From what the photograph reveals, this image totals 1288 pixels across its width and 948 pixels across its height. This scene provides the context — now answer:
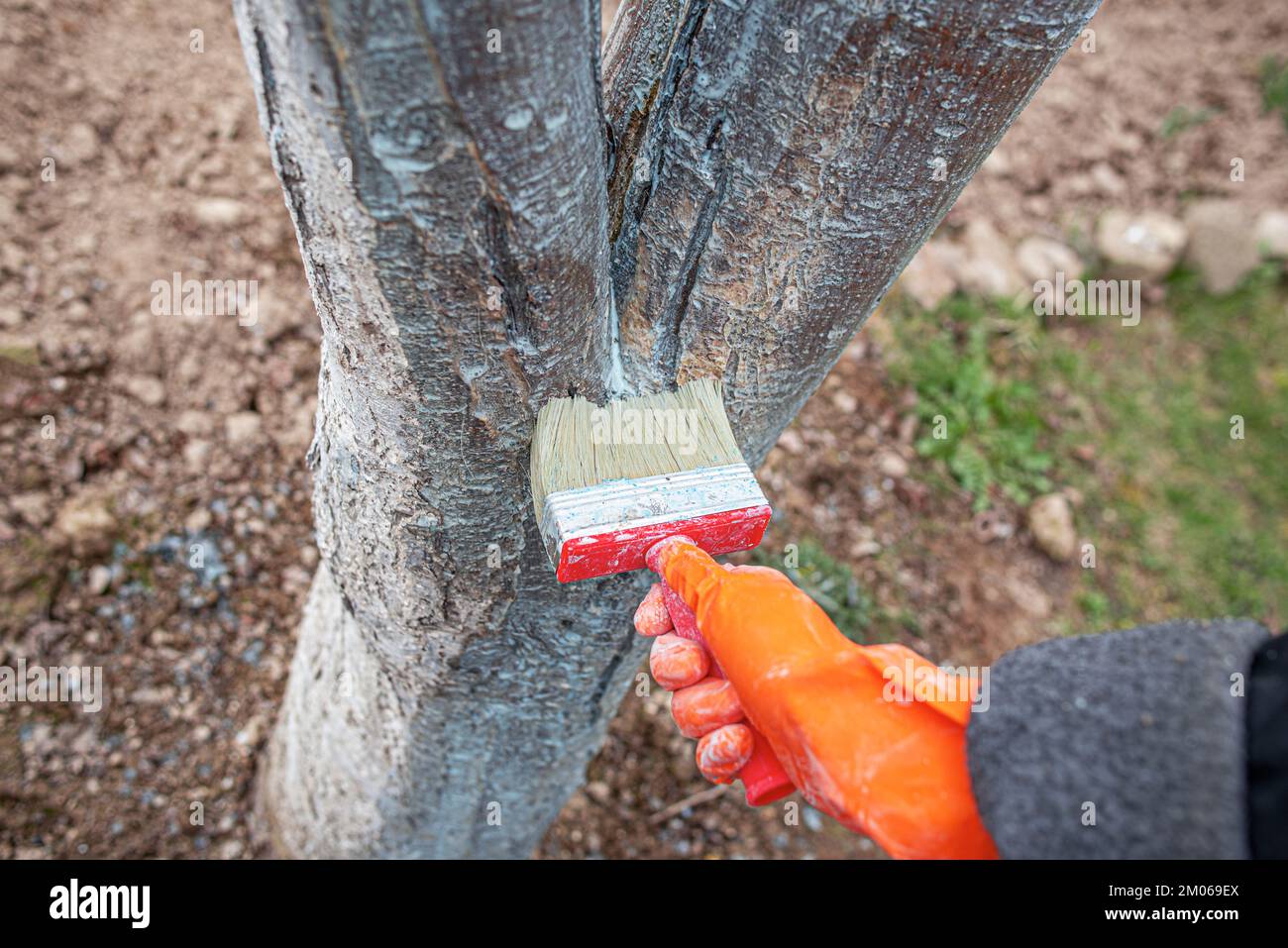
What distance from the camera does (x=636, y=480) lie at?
126 cm

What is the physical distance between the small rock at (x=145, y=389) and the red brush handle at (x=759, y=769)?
92.3 inches

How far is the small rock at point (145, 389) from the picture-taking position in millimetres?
2785

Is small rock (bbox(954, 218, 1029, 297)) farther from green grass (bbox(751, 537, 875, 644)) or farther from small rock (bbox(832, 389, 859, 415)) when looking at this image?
green grass (bbox(751, 537, 875, 644))

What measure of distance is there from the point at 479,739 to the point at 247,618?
1379mm

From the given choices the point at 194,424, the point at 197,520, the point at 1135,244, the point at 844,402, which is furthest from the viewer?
the point at 1135,244

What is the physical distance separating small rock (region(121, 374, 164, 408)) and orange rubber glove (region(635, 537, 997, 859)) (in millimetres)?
2302

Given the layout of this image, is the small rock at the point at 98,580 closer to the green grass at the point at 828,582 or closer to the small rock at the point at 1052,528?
the green grass at the point at 828,582

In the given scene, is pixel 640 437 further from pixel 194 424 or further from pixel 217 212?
pixel 217 212

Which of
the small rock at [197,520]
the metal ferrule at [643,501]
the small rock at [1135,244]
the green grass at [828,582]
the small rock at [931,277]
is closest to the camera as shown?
the metal ferrule at [643,501]

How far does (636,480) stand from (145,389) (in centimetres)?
232

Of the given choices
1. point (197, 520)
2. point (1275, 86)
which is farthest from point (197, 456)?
point (1275, 86)

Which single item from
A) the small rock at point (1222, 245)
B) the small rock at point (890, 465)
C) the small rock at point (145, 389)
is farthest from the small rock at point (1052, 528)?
the small rock at point (145, 389)

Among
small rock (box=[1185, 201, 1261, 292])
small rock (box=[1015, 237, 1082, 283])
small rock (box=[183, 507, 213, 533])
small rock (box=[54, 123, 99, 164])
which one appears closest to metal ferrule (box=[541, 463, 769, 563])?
small rock (box=[183, 507, 213, 533])
